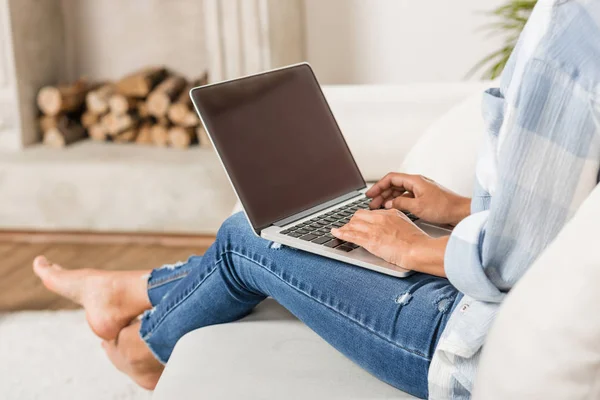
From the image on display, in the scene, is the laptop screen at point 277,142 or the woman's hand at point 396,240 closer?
the woman's hand at point 396,240

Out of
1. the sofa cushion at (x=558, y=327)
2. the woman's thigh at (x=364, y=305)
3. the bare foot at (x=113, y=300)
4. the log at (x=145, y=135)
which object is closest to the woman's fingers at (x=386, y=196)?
the woman's thigh at (x=364, y=305)

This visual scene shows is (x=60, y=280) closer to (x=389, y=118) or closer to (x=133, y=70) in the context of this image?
(x=389, y=118)

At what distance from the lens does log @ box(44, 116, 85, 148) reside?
10.0 ft

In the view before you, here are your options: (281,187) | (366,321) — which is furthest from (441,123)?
(366,321)

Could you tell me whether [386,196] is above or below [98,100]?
above

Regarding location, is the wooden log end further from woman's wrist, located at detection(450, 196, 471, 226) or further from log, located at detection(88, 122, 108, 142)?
woman's wrist, located at detection(450, 196, 471, 226)

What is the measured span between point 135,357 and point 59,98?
5.63ft

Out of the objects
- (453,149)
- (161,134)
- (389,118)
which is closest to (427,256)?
(453,149)

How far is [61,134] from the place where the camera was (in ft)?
10.0

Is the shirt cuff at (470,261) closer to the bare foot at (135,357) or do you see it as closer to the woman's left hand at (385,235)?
the woman's left hand at (385,235)

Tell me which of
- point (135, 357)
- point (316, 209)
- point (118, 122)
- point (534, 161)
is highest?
point (534, 161)

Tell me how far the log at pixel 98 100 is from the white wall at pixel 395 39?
80cm

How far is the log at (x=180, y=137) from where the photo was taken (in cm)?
301

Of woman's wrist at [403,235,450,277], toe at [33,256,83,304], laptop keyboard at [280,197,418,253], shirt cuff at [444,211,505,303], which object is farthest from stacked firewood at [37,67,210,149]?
shirt cuff at [444,211,505,303]
